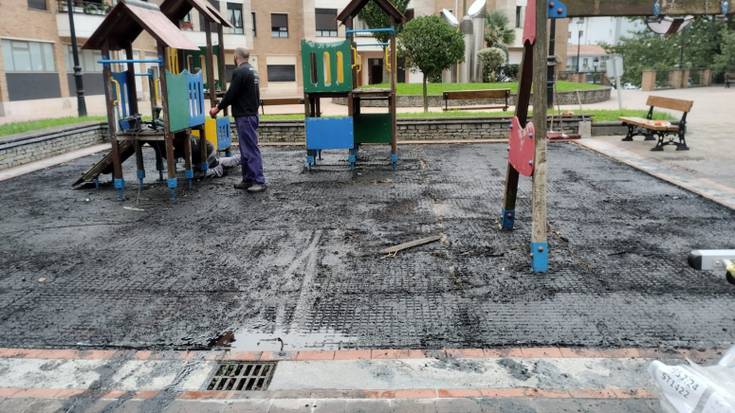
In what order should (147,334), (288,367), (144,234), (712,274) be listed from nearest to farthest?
(288,367)
(147,334)
(712,274)
(144,234)

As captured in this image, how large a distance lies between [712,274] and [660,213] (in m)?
2.19

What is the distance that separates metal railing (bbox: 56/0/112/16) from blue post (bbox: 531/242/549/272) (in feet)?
98.6

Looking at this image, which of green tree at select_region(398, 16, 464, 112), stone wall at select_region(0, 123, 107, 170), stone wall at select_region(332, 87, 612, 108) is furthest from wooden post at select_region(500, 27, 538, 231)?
stone wall at select_region(332, 87, 612, 108)

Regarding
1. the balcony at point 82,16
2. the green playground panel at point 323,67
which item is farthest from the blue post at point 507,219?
the balcony at point 82,16

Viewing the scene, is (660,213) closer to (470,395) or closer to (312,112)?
(470,395)

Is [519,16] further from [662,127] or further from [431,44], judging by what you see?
[662,127]

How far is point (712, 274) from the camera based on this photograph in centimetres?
507

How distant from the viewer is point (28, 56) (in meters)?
26.8

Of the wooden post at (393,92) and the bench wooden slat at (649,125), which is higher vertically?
the wooden post at (393,92)

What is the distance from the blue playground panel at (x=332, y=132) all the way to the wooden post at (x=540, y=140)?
540 centimetres

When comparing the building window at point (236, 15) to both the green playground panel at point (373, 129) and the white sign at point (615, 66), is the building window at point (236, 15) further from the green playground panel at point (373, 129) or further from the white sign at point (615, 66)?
the green playground panel at point (373, 129)

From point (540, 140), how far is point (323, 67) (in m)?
5.82

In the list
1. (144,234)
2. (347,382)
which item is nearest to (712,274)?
(347,382)

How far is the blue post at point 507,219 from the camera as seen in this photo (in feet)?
21.0
